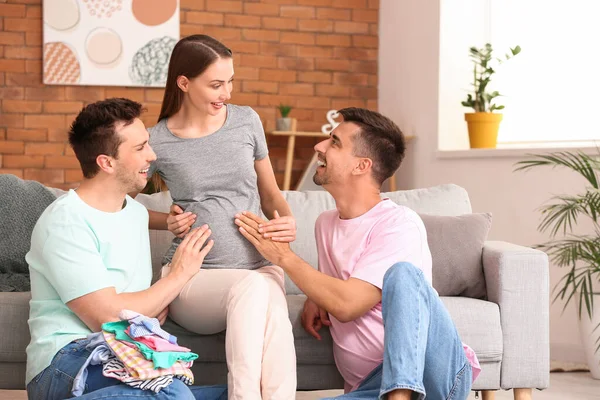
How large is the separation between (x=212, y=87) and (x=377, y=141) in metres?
0.53

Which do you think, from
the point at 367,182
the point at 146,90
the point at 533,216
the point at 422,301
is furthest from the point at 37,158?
the point at 422,301

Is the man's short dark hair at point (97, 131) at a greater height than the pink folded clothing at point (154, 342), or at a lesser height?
→ greater

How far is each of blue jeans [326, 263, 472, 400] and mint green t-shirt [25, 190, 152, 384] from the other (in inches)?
27.6

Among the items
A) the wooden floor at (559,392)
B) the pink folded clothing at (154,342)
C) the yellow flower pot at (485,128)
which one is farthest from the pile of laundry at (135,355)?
the yellow flower pot at (485,128)

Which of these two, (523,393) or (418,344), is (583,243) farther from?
(418,344)

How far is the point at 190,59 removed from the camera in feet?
8.52

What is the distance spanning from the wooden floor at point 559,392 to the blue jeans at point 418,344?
1.45 m

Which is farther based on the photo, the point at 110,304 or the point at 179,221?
the point at 179,221

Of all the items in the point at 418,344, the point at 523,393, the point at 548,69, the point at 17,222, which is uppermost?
the point at 548,69

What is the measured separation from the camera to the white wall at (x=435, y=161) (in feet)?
14.6

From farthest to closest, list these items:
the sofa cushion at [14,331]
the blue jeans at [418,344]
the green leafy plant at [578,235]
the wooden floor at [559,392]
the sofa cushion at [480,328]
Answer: the green leafy plant at [578,235] < the wooden floor at [559,392] < the sofa cushion at [480,328] < the sofa cushion at [14,331] < the blue jeans at [418,344]

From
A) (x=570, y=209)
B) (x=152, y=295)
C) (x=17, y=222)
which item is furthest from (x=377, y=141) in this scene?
(x=570, y=209)

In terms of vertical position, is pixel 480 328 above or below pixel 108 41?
below

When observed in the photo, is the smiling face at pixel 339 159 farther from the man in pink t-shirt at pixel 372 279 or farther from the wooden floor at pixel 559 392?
the wooden floor at pixel 559 392
